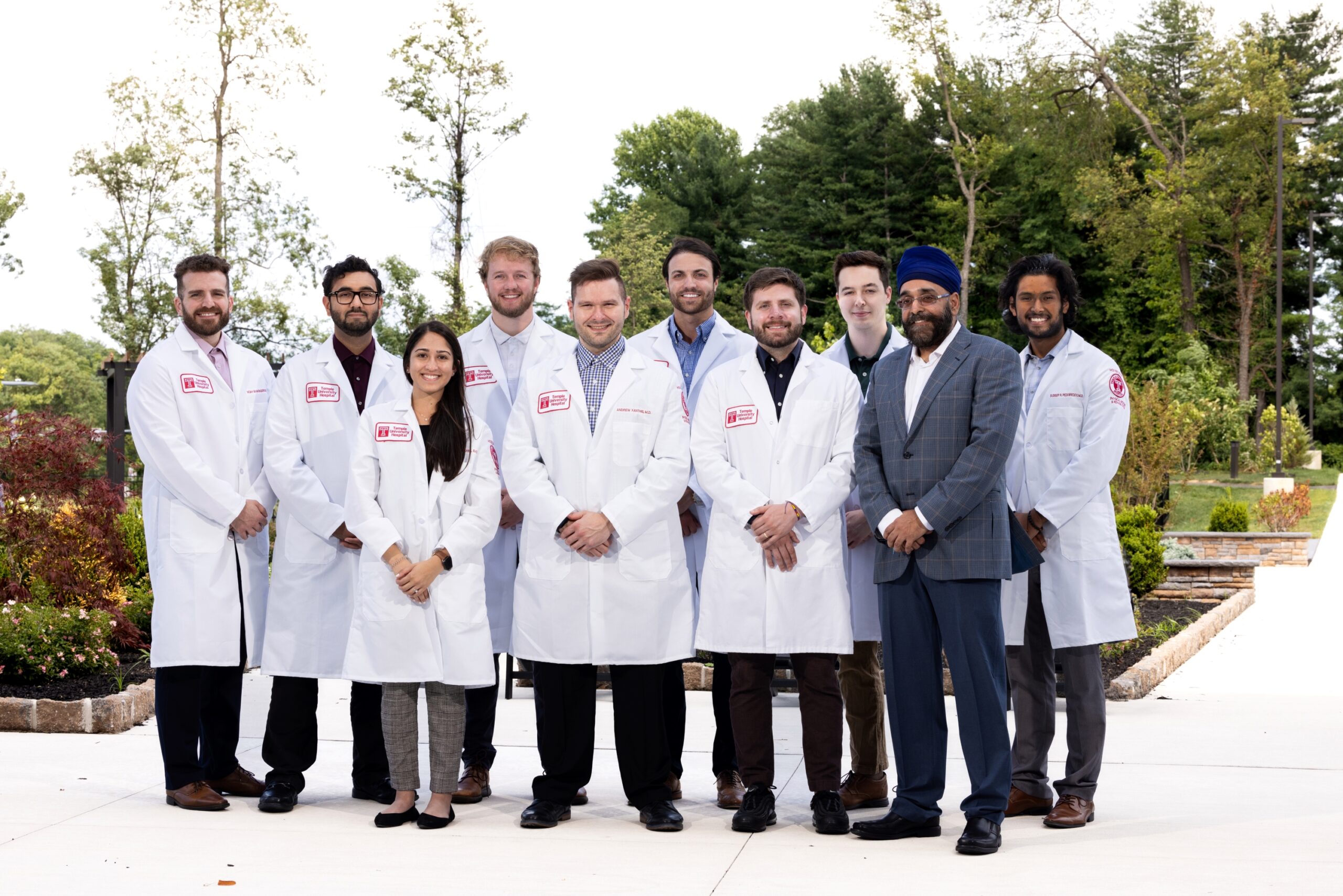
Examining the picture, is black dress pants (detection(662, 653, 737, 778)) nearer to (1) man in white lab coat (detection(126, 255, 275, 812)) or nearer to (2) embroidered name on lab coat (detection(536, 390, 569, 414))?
(2) embroidered name on lab coat (detection(536, 390, 569, 414))

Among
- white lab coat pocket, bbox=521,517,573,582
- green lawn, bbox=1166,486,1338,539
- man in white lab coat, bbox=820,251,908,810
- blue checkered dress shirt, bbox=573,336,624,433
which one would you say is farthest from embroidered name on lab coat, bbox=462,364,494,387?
green lawn, bbox=1166,486,1338,539

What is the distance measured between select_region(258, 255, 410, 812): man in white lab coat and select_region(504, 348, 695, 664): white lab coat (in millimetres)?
669

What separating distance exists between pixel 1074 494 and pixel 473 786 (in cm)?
290

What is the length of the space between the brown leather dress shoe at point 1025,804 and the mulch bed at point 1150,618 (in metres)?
3.36

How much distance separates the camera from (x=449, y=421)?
5.65 m

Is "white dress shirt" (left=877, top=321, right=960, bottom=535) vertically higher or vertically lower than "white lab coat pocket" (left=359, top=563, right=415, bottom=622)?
higher

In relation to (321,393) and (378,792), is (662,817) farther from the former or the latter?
(321,393)

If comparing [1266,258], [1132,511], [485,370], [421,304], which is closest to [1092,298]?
[1266,258]

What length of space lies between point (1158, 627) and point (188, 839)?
9.19m

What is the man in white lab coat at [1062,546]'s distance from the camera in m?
5.57

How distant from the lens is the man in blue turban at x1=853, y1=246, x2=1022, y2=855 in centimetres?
510

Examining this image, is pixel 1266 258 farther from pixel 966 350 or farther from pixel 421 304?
pixel 966 350

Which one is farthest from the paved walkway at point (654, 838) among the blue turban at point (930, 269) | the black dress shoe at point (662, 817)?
the blue turban at point (930, 269)

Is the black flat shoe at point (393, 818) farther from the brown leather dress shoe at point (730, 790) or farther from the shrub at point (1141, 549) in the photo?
the shrub at point (1141, 549)
